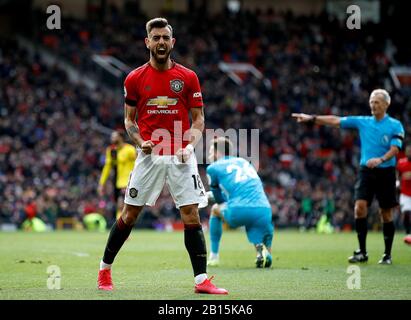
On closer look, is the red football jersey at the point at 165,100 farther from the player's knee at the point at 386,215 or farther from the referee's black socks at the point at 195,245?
the player's knee at the point at 386,215

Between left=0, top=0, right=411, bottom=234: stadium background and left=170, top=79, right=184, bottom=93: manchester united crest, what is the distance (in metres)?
21.7

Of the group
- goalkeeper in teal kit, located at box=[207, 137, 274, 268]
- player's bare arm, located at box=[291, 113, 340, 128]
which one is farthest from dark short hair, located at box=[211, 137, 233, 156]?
player's bare arm, located at box=[291, 113, 340, 128]

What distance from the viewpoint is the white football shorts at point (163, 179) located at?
8.51m

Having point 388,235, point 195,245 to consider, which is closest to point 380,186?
point 388,235

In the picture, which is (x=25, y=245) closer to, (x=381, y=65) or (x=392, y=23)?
(x=381, y=65)

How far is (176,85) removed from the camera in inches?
335

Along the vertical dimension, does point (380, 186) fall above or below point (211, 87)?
below

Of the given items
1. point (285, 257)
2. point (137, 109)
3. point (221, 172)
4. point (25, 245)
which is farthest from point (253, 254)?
point (137, 109)

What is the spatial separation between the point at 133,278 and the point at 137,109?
234 centimetres

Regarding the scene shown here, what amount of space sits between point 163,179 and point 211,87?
30.4 metres

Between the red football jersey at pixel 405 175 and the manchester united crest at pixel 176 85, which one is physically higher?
the manchester united crest at pixel 176 85

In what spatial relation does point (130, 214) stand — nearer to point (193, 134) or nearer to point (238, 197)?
point (193, 134)

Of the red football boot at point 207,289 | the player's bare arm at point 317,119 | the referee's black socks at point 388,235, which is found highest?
the player's bare arm at point 317,119

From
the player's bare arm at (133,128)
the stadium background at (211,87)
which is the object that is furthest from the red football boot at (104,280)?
the stadium background at (211,87)
